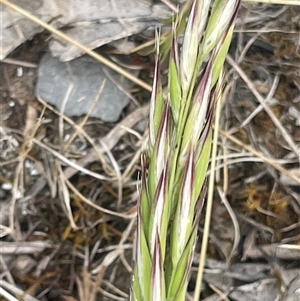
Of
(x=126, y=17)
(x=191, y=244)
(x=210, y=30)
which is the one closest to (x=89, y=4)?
(x=126, y=17)

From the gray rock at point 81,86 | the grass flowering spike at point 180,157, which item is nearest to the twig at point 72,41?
the gray rock at point 81,86

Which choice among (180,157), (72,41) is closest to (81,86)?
(72,41)

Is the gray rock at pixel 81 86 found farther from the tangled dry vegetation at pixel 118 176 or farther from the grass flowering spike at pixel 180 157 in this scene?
the grass flowering spike at pixel 180 157

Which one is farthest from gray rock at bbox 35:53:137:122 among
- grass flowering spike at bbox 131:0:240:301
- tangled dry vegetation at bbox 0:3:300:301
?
grass flowering spike at bbox 131:0:240:301

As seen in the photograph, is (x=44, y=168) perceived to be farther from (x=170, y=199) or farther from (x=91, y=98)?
(x=170, y=199)

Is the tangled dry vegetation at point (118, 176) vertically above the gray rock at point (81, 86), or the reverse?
the gray rock at point (81, 86)

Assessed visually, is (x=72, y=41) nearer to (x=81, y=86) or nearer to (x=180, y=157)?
(x=81, y=86)
